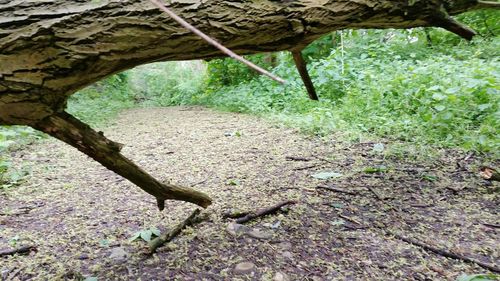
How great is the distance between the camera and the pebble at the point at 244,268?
1762 mm

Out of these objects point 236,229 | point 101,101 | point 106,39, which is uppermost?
point 106,39

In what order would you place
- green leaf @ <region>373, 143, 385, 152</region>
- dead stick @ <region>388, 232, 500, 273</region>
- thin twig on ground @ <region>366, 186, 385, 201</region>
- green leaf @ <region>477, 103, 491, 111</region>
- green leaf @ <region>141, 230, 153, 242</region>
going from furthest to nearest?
green leaf @ <region>373, 143, 385, 152</region>
green leaf @ <region>477, 103, 491, 111</region>
thin twig on ground @ <region>366, 186, 385, 201</region>
green leaf @ <region>141, 230, 153, 242</region>
dead stick @ <region>388, 232, 500, 273</region>

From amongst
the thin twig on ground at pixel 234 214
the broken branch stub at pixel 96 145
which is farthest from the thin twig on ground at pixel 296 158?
the broken branch stub at pixel 96 145

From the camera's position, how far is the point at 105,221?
2.42 metres

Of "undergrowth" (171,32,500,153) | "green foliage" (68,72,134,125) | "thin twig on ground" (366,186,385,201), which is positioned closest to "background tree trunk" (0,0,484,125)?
"thin twig on ground" (366,186,385,201)

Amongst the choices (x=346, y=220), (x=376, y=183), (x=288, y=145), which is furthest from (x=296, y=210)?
(x=288, y=145)

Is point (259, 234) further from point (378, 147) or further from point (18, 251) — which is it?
point (378, 147)

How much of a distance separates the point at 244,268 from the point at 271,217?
0.56 m

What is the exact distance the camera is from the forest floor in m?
1.80

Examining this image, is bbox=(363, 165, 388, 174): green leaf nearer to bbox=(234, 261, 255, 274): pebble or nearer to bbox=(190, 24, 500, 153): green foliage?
bbox=(190, 24, 500, 153): green foliage

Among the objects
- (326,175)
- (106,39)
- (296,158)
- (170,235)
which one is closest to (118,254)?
(170,235)

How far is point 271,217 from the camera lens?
2305mm

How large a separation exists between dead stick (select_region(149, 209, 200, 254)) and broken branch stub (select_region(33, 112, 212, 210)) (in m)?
0.31

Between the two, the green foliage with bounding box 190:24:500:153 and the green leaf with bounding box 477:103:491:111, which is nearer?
the green leaf with bounding box 477:103:491:111
